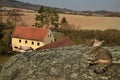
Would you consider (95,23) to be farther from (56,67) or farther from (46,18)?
(56,67)

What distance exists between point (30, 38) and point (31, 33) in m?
1.24

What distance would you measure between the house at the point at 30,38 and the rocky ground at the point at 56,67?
36.8 m

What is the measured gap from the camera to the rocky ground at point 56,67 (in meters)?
3.96

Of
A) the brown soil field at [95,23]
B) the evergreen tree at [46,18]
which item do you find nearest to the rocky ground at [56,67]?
the evergreen tree at [46,18]

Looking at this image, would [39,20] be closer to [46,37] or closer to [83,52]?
[46,37]

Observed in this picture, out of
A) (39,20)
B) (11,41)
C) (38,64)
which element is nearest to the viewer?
(38,64)

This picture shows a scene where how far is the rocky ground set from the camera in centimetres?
396

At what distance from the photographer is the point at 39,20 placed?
2495 inches

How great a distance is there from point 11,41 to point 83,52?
44097 mm

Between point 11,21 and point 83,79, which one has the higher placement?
point 83,79

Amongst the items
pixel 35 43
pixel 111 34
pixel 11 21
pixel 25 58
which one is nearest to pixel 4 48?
pixel 35 43

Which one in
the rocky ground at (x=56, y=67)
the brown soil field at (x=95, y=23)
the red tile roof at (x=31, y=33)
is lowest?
the brown soil field at (x=95, y=23)

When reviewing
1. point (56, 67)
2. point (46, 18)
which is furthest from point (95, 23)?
point (56, 67)

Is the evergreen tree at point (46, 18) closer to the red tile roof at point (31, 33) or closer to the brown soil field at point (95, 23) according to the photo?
the brown soil field at point (95, 23)
